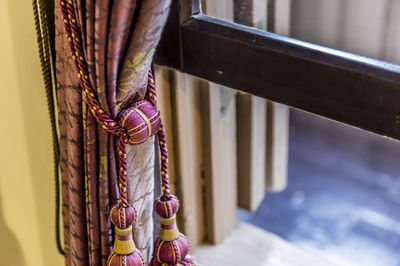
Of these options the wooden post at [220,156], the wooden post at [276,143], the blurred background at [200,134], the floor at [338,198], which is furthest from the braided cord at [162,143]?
the floor at [338,198]

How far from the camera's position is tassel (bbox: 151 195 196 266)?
91 centimetres

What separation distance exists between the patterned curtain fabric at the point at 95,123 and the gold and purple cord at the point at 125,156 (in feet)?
0.06

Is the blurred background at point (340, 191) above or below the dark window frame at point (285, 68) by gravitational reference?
below

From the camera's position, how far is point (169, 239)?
930 mm

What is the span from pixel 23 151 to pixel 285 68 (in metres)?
0.57

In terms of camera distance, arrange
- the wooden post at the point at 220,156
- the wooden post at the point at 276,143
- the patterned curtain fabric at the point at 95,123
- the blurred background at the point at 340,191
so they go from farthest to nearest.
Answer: the blurred background at the point at 340,191 → the wooden post at the point at 276,143 → the wooden post at the point at 220,156 → the patterned curtain fabric at the point at 95,123

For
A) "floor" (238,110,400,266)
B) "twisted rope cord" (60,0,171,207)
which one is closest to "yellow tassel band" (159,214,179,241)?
"twisted rope cord" (60,0,171,207)

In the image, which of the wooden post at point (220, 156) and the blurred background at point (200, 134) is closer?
the blurred background at point (200, 134)

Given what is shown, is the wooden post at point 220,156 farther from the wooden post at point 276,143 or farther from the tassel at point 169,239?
the tassel at point 169,239

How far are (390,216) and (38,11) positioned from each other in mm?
1311

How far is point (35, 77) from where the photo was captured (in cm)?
105

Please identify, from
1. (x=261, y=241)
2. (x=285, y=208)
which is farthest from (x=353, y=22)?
(x=285, y=208)

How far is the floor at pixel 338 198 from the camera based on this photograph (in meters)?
1.70

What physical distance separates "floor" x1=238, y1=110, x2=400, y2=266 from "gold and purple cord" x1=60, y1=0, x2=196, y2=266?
0.75 m
